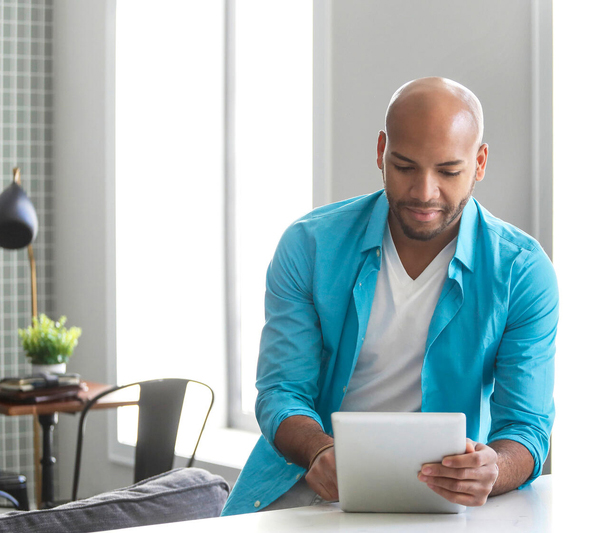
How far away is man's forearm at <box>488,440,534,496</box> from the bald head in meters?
0.57

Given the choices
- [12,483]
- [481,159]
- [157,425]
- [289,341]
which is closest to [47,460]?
[12,483]

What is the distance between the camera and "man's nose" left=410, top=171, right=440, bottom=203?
1.53 metres

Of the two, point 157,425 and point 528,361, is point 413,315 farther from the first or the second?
point 157,425

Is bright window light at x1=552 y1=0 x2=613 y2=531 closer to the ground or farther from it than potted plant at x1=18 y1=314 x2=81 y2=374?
farther from it

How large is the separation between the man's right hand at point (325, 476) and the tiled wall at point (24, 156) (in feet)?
11.5

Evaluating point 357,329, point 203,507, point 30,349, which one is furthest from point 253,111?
point 203,507

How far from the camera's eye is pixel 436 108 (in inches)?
61.2

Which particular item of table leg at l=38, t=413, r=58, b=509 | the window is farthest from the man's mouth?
the window

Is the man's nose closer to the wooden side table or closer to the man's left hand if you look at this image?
the man's left hand

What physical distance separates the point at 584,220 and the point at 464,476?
1.14m

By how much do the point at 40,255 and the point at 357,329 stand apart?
3.41m

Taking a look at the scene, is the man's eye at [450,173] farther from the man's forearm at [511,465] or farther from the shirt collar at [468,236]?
the man's forearm at [511,465]

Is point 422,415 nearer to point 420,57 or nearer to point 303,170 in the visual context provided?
point 420,57

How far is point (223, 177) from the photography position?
4176 mm
